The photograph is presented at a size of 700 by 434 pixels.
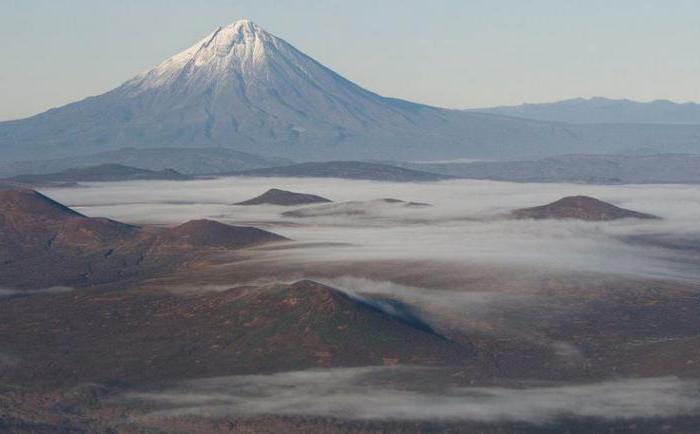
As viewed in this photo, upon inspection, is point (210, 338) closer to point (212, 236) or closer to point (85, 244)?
point (212, 236)

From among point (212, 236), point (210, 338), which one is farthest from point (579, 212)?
point (210, 338)

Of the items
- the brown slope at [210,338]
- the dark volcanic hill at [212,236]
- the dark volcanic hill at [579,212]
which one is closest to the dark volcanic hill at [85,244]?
the dark volcanic hill at [212,236]

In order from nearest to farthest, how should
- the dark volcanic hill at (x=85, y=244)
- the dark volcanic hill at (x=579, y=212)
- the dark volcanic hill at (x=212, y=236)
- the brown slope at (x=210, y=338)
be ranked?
the brown slope at (x=210, y=338)
the dark volcanic hill at (x=85, y=244)
the dark volcanic hill at (x=212, y=236)
the dark volcanic hill at (x=579, y=212)

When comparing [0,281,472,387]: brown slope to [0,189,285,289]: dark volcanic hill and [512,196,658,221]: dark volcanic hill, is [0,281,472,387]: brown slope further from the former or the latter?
[512,196,658,221]: dark volcanic hill

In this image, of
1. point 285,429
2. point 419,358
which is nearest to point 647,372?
point 419,358

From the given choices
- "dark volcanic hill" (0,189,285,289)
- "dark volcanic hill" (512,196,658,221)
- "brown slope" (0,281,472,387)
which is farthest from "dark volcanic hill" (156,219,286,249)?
"dark volcanic hill" (512,196,658,221)

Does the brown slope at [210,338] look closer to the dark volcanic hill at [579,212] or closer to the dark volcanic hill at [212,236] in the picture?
the dark volcanic hill at [212,236]
